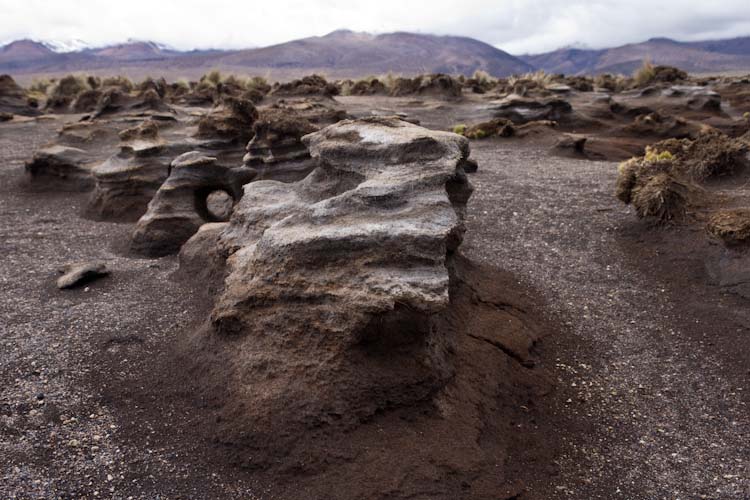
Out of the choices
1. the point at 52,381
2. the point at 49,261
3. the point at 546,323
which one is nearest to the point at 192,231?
the point at 49,261

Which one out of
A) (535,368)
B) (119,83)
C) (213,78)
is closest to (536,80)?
(213,78)

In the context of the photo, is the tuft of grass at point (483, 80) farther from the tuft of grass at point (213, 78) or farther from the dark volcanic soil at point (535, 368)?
the dark volcanic soil at point (535, 368)

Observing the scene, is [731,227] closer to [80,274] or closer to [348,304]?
[348,304]

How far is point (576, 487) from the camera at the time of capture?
16.4 ft

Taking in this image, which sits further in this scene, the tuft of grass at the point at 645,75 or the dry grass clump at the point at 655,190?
the tuft of grass at the point at 645,75

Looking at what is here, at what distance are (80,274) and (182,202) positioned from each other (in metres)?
2.78

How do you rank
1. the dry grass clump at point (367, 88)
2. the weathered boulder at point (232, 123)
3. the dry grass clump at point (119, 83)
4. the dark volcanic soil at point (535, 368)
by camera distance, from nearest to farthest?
the dark volcanic soil at point (535, 368)
the weathered boulder at point (232, 123)
the dry grass clump at point (367, 88)
the dry grass clump at point (119, 83)

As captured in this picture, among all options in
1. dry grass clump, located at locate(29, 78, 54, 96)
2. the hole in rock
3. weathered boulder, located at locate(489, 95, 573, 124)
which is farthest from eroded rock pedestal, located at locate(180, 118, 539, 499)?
dry grass clump, located at locate(29, 78, 54, 96)

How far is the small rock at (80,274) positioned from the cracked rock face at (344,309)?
10.3 feet

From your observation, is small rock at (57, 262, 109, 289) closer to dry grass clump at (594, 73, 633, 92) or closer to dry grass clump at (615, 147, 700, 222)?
dry grass clump at (615, 147, 700, 222)

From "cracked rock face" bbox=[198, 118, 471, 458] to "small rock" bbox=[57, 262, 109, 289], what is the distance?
3.14 m

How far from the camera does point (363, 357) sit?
17.3 feet

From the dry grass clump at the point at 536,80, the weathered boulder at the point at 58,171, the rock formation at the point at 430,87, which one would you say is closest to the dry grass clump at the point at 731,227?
the weathered boulder at the point at 58,171

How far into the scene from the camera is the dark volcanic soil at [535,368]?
194 inches
